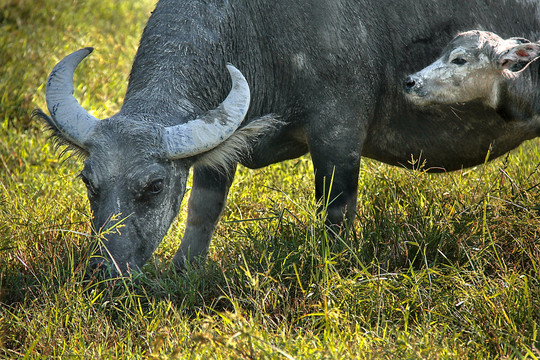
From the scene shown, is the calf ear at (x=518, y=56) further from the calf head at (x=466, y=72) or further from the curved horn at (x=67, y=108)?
the curved horn at (x=67, y=108)

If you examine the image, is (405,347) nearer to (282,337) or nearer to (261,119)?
(282,337)

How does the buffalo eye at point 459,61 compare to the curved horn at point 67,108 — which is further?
the buffalo eye at point 459,61

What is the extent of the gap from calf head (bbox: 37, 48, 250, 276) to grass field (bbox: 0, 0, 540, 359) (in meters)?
0.19

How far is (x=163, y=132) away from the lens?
12.6 feet

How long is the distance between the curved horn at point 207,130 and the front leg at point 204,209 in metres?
0.93

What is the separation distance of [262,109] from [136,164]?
106 cm

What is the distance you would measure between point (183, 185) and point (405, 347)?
1673mm

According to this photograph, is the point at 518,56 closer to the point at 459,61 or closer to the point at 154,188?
the point at 459,61

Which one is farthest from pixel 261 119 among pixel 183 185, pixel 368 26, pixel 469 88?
pixel 469 88

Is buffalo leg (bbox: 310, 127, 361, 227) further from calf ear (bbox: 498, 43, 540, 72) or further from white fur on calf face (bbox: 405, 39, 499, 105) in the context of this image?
calf ear (bbox: 498, 43, 540, 72)

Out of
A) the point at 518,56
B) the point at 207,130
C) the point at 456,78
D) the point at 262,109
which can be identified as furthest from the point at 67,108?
the point at 518,56

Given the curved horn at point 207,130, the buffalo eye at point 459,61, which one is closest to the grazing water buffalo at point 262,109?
the curved horn at point 207,130

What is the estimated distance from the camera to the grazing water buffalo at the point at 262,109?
151 inches

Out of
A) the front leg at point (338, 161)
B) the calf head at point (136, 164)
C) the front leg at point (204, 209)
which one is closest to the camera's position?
the calf head at point (136, 164)
